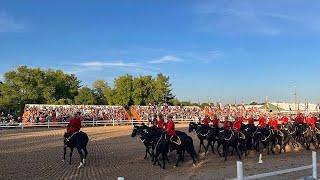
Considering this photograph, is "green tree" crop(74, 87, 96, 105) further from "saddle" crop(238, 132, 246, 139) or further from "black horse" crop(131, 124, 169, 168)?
"black horse" crop(131, 124, 169, 168)

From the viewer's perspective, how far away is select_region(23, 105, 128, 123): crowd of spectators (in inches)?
1976

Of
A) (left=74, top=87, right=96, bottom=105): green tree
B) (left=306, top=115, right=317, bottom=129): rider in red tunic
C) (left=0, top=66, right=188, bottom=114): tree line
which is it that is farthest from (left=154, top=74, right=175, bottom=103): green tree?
(left=306, top=115, right=317, bottom=129): rider in red tunic

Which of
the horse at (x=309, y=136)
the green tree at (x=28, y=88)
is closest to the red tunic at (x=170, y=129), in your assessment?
the horse at (x=309, y=136)

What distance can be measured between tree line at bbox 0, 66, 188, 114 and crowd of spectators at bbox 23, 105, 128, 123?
52.6 feet

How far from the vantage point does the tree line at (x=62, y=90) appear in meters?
78.1

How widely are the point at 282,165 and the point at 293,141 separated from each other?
8.53 metres

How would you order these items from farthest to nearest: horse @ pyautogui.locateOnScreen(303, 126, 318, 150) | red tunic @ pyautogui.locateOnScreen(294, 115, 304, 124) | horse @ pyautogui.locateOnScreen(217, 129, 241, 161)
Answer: red tunic @ pyautogui.locateOnScreen(294, 115, 304, 124), horse @ pyautogui.locateOnScreen(303, 126, 318, 150), horse @ pyautogui.locateOnScreen(217, 129, 241, 161)

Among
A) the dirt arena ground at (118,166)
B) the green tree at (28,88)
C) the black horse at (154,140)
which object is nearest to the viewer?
the dirt arena ground at (118,166)

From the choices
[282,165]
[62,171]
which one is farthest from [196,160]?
[62,171]

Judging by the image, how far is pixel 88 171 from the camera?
1670 centimetres

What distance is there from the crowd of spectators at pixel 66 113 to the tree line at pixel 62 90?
16037 millimetres

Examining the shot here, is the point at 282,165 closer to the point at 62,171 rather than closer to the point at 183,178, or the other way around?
the point at 183,178

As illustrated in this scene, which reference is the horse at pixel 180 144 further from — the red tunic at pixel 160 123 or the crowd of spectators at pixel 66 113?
the crowd of spectators at pixel 66 113

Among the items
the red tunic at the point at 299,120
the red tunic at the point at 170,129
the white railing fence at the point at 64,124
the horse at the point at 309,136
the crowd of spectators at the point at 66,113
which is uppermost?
the crowd of spectators at the point at 66,113
